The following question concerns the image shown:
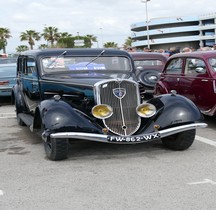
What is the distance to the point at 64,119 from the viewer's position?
5.25m

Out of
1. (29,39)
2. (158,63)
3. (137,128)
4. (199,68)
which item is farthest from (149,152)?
(29,39)

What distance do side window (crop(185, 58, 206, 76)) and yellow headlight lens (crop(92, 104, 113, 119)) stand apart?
3.14m

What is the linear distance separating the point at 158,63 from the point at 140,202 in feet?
29.3

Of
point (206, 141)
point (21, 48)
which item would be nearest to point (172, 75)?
point (206, 141)

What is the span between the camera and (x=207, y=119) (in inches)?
345

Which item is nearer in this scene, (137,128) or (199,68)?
(137,128)

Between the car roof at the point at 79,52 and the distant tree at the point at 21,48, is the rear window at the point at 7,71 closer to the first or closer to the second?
the car roof at the point at 79,52

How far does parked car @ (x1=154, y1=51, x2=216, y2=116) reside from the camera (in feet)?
25.0

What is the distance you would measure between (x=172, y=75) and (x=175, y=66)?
0.74 ft

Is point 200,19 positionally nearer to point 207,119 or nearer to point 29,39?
point 29,39

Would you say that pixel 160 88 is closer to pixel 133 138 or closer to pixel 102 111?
pixel 102 111

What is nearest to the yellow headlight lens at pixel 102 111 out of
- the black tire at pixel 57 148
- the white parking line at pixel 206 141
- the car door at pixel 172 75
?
the black tire at pixel 57 148

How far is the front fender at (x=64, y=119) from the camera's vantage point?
5211 millimetres

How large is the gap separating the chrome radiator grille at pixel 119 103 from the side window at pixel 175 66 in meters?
3.32
